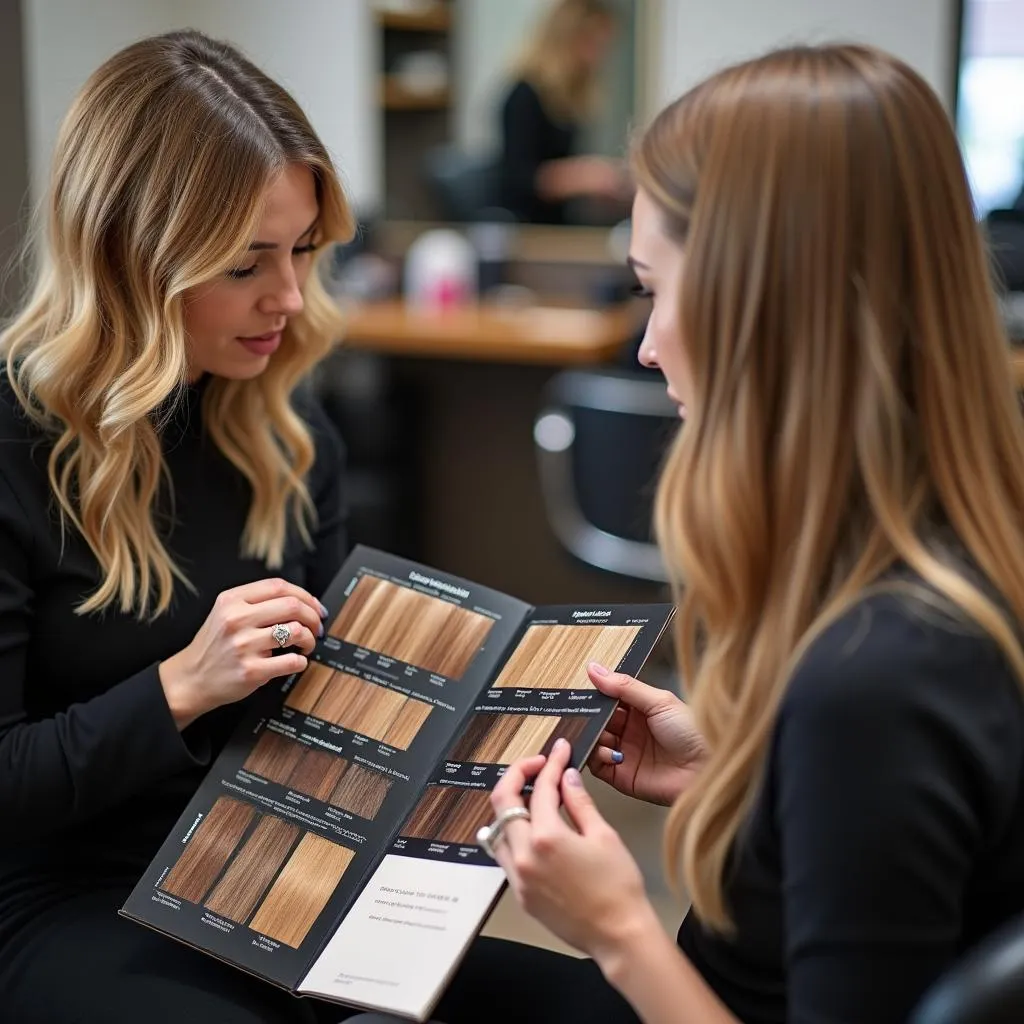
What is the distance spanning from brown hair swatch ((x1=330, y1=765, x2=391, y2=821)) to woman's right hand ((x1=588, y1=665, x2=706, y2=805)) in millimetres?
175

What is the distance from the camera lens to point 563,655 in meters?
1.11

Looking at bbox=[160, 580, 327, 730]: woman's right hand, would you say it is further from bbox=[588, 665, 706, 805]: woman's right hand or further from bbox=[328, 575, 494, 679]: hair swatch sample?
bbox=[588, 665, 706, 805]: woman's right hand

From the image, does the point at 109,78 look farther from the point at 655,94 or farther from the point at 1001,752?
the point at 655,94

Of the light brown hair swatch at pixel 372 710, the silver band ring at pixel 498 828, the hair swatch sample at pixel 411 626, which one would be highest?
the hair swatch sample at pixel 411 626

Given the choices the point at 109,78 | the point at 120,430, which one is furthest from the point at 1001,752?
the point at 109,78

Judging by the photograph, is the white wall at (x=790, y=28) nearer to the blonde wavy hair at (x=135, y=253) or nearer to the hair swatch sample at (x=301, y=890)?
the blonde wavy hair at (x=135, y=253)

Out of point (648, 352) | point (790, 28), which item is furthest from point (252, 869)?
point (790, 28)

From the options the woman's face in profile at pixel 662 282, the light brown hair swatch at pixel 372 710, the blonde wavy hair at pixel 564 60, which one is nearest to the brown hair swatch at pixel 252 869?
the light brown hair swatch at pixel 372 710

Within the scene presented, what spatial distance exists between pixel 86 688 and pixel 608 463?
56.0 inches

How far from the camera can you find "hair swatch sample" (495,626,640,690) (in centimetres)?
108

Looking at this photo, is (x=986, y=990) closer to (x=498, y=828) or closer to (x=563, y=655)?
(x=498, y=828)

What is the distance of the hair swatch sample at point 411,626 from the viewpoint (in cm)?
117

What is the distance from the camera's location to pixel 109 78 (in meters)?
1.24

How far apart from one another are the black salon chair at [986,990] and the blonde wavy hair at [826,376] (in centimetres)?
17
